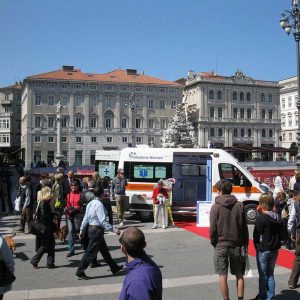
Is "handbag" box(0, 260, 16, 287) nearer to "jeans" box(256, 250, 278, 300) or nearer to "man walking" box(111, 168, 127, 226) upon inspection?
"jeans" box(256, 250, 278, 300)

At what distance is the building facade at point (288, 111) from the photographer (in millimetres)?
100500

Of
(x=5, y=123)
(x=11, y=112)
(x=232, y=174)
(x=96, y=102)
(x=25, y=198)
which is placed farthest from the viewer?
(x=11, y=112)

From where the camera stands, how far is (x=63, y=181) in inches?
480

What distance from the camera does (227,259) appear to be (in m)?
5.97

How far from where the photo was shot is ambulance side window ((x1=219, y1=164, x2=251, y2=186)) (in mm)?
14554

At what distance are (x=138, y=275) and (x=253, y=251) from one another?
7737 millimetres

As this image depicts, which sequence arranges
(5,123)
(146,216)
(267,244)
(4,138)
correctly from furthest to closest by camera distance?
(5,123)
(4,138)
(146,216)
(267,244)

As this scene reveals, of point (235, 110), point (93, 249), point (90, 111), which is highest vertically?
point (235, 110)

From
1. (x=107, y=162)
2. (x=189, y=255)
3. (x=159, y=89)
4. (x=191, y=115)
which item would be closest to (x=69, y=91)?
(x=159, y=89)

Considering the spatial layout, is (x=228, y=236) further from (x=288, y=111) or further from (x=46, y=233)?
(x=288, y=111)

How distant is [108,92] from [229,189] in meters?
82.9

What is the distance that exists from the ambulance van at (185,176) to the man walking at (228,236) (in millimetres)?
8373

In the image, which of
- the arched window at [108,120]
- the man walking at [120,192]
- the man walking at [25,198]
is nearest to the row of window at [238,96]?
the arched window at [108,120]

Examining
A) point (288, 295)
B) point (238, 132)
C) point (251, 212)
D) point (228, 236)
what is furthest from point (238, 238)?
point (238, 132)
